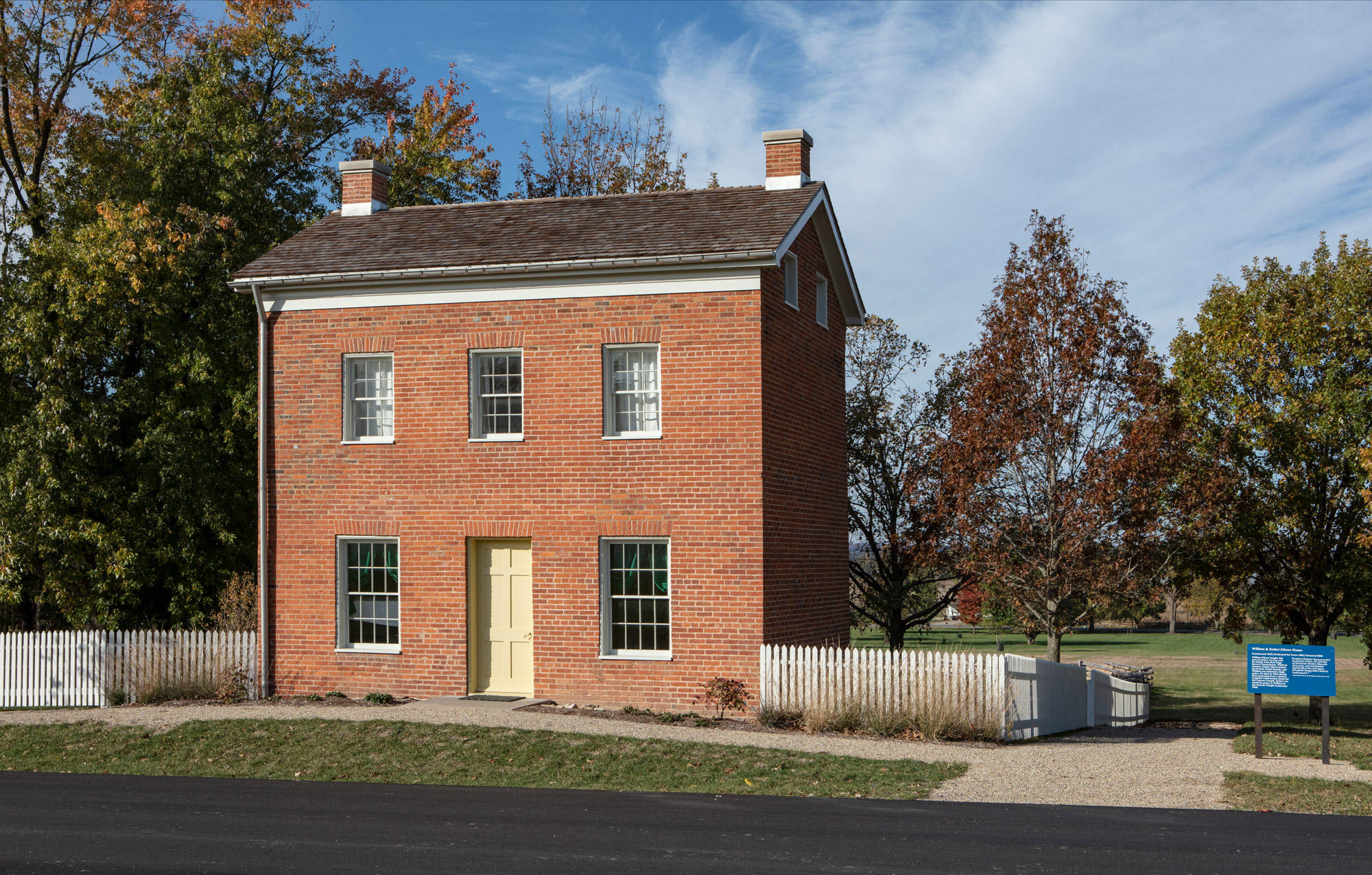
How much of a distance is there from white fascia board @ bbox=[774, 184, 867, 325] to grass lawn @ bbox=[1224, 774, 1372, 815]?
9.27 m

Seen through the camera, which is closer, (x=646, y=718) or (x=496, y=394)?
(x=646, y=718)

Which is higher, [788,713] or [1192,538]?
[1192,538]

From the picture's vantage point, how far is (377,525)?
19.0m

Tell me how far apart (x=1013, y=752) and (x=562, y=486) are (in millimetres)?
7526

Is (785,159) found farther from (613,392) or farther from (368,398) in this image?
(368,398)

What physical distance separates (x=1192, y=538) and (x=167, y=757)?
16795mm

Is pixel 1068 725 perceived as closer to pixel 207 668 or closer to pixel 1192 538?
pixel 1192 538

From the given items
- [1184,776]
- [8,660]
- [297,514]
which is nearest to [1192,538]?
[1184,776]

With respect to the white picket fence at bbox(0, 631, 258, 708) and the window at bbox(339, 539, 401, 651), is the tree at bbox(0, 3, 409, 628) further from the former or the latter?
the window at bbox(339, 539, 401, 651)

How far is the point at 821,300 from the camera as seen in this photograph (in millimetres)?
21047

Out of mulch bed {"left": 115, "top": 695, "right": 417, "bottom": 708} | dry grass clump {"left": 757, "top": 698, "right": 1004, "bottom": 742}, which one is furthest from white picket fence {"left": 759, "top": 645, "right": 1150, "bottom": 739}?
mulch bed {"left": 115, "top": 695, "right": 417, "bottom": 708}

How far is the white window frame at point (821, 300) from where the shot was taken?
2083 cm

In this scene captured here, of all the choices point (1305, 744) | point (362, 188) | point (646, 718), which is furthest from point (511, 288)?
point (1305, 744)

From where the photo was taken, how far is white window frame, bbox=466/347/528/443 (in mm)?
18422
